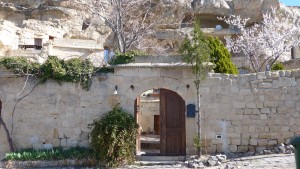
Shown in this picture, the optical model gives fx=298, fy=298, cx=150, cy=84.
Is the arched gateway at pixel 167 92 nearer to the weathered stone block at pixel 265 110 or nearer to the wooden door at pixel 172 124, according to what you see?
the wooden door at pixel 172 124

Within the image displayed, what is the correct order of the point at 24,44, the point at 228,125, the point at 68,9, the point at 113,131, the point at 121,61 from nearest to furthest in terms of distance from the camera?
the point at 113,131, the point at 228,125, the point at 121,61, the point at 24,44, the point at 68,9

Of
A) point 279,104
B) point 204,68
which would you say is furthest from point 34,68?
point 279,104

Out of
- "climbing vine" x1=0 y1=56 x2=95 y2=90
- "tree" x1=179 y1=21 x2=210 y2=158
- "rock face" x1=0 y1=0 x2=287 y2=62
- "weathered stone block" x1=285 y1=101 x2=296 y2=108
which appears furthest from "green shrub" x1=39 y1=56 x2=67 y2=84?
"rock face" x1=0 y1=0 x2=287 y2=62

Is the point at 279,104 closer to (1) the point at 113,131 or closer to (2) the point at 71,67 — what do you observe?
(1) the point at 113,131

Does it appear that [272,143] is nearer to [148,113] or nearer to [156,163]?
[156,163]

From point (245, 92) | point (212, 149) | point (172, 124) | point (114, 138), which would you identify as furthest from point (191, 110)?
point (114, 138)

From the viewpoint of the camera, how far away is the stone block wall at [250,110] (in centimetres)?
882

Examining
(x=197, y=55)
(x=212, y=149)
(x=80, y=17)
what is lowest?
(x=212, y=149)

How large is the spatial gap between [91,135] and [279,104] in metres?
5.69

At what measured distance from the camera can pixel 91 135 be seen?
895 centimetres

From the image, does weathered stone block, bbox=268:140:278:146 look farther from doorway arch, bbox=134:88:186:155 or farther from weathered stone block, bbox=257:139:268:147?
doorway arch, bbox=134:88:186:155

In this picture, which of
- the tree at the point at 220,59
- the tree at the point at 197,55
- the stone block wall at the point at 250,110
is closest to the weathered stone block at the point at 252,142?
the stone block wall at the point at 250,110

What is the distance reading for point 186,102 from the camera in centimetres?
937

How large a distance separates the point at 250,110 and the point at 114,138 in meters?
4.16
